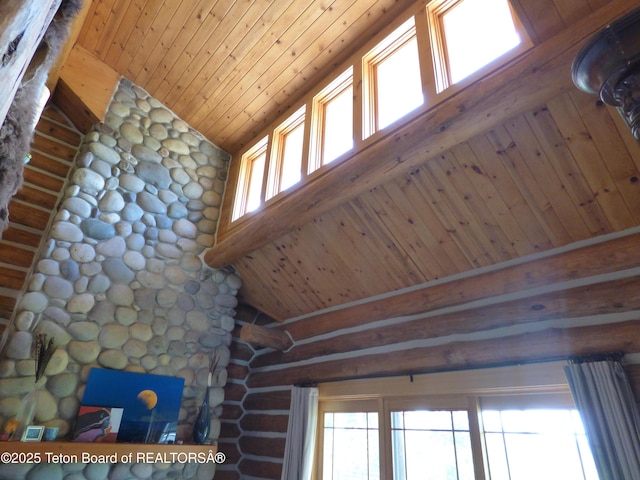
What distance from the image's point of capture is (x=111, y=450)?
126 inches

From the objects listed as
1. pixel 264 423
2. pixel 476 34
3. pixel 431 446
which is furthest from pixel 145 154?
pixel 431 446

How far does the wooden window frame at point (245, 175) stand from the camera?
468cm

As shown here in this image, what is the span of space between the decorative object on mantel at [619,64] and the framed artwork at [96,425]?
13.4 ft

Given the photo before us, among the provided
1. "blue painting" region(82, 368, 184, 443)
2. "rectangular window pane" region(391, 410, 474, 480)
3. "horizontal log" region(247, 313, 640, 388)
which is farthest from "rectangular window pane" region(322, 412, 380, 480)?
"blue painting" region(82, 368, 184, 443)

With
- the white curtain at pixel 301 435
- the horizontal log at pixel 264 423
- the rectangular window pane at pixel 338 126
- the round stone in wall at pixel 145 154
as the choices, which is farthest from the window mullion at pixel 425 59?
the horizontal log at pixel 264 423

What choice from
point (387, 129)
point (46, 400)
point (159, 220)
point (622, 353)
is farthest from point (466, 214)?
point (46, 400)

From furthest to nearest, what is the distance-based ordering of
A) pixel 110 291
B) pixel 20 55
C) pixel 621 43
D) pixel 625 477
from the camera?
pixel 110 291 → pixel 625 477 → pixel 621 43 → pixel 20 55

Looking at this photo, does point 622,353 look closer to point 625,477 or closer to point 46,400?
point 625,477

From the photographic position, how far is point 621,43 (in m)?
1.12

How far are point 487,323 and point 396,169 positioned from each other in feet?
4.33

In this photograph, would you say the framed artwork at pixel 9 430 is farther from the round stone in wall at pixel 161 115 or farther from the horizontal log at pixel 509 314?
the round stone in wall at pixel 161 115

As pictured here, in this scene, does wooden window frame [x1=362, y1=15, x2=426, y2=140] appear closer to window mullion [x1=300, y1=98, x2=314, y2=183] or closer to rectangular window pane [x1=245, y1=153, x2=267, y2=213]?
window mullion [x1=300, y1=98, x2=314, y2=183]

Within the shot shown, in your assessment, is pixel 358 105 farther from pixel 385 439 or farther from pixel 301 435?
pixel 301 435

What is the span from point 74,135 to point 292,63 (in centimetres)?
258
